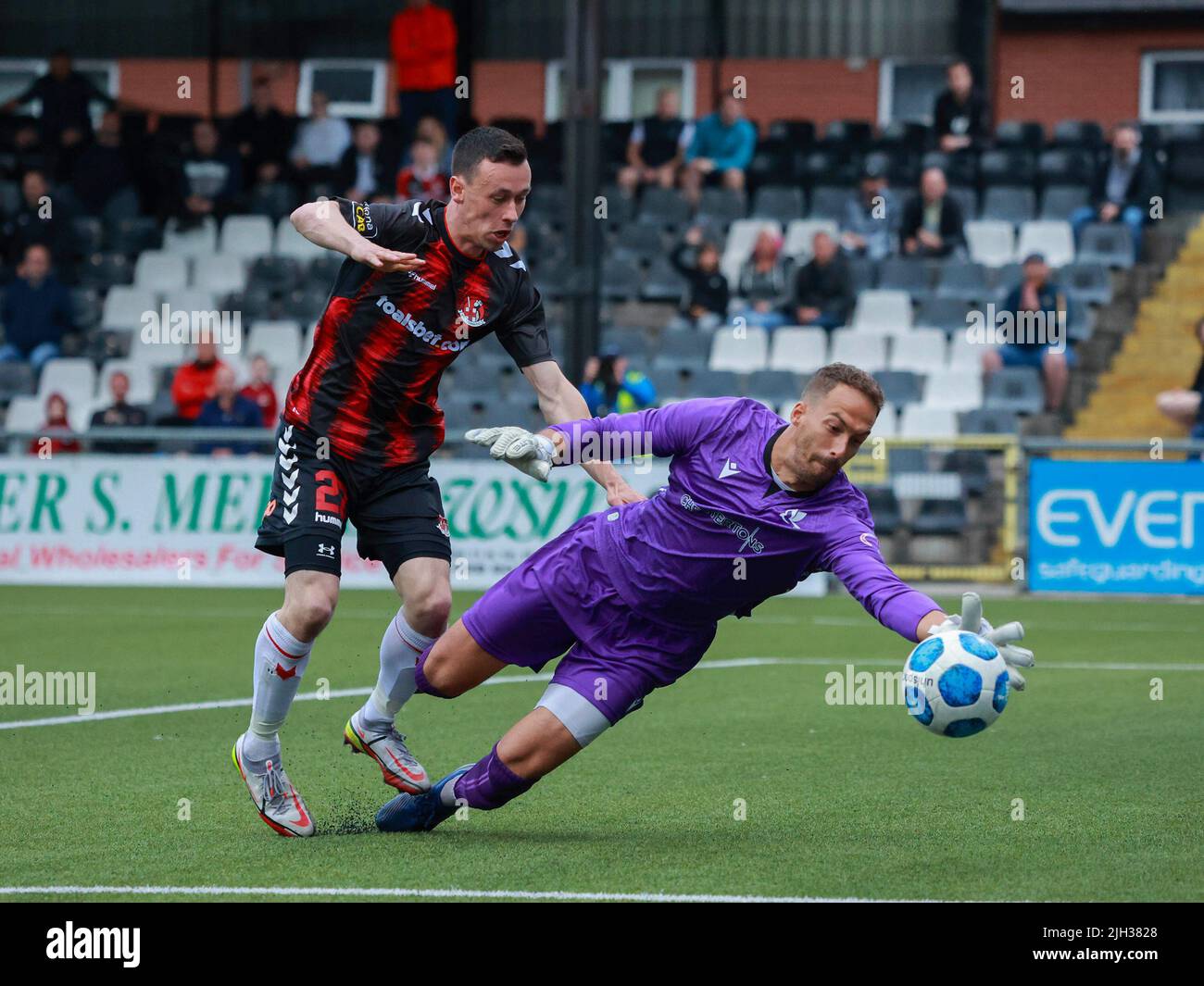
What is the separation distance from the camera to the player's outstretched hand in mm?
6398

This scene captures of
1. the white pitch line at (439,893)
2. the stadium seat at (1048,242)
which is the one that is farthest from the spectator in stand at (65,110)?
the white pitch line at (439,893)

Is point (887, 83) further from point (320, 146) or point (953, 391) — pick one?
point (953, 391)

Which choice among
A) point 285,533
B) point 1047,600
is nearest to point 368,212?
point 285,533

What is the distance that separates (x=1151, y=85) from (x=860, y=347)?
402 inches

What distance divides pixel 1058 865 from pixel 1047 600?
10658mm

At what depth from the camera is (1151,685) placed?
35.8ft

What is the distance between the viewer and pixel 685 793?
7.41 metres

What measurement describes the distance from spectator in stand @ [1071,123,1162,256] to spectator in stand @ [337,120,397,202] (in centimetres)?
769

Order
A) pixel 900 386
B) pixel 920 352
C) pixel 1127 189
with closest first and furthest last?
1. pixel 900 386
2. pixel 920 352
3. pixel 1127 189

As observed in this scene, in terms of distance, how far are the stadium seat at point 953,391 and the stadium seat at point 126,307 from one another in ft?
28.5

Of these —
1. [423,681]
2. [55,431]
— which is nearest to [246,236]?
[55,431]

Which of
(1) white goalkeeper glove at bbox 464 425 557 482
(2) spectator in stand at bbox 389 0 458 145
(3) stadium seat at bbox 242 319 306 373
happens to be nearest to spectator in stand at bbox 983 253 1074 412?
(2) spectator in stand at bbox 389 0 458 145

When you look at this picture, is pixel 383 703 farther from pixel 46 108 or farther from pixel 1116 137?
pixel 46 108

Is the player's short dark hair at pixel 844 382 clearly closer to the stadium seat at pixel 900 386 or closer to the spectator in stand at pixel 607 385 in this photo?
the spectator in stand at pixel 607 385
